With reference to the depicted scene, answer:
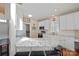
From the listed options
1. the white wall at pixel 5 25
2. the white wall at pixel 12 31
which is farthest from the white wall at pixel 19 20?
the white wall at pixel 5 25

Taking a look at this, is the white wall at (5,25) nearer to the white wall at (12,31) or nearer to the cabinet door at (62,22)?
the white wall at (12,31)

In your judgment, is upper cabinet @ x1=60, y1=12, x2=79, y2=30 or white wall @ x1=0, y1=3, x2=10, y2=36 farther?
upper cabinet @ x1=60, y1=12, x2=79, y2=30

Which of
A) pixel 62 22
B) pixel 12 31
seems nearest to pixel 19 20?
pixel 12 31

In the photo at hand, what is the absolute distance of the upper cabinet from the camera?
196 cm

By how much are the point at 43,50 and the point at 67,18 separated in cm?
78

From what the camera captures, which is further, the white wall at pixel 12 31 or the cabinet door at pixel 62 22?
the cabinet door at pixel 62 22

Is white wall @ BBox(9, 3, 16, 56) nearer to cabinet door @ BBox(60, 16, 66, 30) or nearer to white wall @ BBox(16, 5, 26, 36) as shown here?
white wall @ BBox(16, 5, 26, 36)

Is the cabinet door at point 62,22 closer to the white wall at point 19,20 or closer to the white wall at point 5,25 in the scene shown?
the white wall at point 19,20

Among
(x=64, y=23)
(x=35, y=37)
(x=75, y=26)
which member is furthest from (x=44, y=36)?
(x=75, y=26)

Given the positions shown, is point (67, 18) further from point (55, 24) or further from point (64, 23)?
point (55, 24)

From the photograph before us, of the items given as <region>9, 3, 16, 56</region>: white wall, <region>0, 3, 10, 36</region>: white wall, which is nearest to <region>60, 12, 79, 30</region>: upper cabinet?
<region>9, 3, 16, 56</region>: white wall

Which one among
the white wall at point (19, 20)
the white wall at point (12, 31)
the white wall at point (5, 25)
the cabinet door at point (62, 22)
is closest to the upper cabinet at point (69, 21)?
the cabinet door at point (62, 22)

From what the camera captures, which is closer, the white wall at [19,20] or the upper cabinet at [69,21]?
the white wall at [19,20]

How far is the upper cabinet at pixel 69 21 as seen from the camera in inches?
77.2
